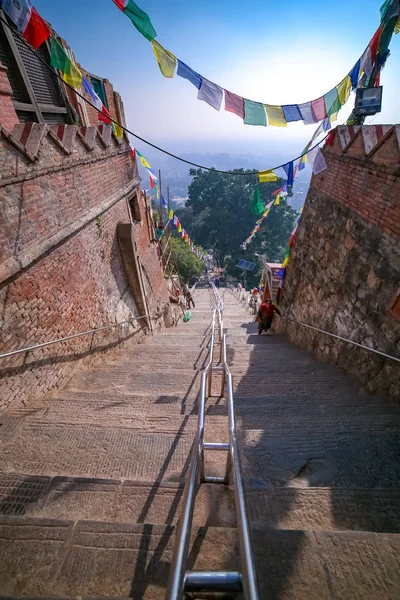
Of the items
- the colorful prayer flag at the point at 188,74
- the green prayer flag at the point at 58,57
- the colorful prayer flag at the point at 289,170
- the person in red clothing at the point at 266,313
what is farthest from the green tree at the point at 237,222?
the green prayer flag at the point at 58,57

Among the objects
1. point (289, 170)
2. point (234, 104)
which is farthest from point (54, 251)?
point (289, 170)

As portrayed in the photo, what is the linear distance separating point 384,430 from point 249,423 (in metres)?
1.34

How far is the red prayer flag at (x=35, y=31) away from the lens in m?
Result: 3.71

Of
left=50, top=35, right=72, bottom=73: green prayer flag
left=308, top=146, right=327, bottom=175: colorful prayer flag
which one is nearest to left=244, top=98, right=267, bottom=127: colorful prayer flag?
left=308, top=146, right=327, bottom=175: colorful prayer flag

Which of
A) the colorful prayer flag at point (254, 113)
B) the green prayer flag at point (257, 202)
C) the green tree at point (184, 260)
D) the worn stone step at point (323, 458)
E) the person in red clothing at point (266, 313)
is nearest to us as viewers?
the worn stone step at point (323, 458)

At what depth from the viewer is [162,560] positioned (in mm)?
1506

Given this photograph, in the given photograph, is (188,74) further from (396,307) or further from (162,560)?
(162,560)

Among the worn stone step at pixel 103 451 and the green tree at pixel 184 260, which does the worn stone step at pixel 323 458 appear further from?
the green tree at pixel 184 260

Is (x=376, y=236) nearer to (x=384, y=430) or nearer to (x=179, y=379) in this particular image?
(x=384, y=430)

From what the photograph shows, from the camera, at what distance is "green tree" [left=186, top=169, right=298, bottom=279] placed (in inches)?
1185

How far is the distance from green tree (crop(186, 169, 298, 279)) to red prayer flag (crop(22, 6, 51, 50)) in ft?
89.0

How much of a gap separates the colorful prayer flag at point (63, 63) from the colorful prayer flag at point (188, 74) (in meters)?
1.66

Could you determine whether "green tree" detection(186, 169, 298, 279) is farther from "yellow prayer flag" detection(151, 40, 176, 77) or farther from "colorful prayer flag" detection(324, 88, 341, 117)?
"yellow prayer flag" detection(151, 40, 176, 77)

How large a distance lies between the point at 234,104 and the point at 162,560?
256 inches
